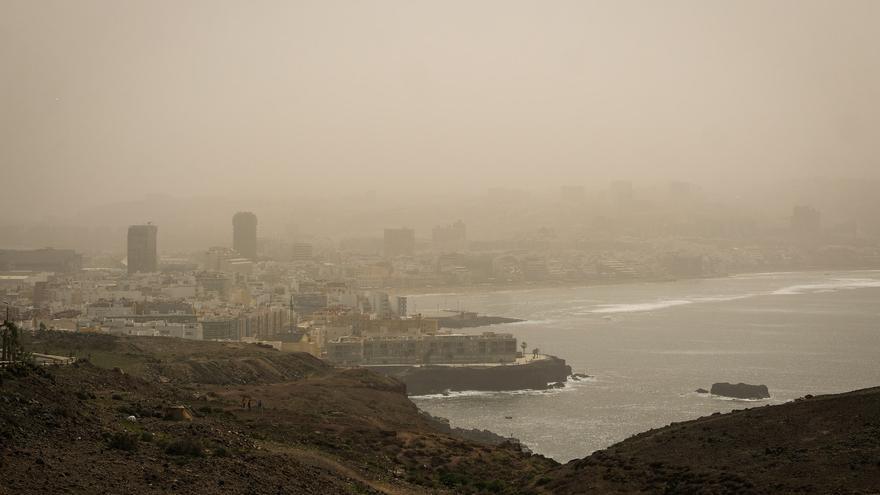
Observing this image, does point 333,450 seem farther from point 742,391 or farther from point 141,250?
point 141,250

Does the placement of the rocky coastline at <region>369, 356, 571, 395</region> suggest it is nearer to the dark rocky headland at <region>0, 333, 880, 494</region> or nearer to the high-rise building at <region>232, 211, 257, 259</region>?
the dark rocky headland at <region>0, 333, 880, 494</region>

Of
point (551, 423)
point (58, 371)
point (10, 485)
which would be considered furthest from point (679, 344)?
point (10, 485)

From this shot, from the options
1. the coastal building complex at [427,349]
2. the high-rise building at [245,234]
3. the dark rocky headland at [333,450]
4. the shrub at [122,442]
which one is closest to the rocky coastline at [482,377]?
the coastal building complex at [427,349]

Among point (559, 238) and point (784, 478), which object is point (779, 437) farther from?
point (559, 238)

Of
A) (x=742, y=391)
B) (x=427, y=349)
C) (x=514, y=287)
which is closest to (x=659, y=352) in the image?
(x=427, y=349)

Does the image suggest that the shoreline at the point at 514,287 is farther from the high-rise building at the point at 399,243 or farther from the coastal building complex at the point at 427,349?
the coastal building complex at the point at 427,349
